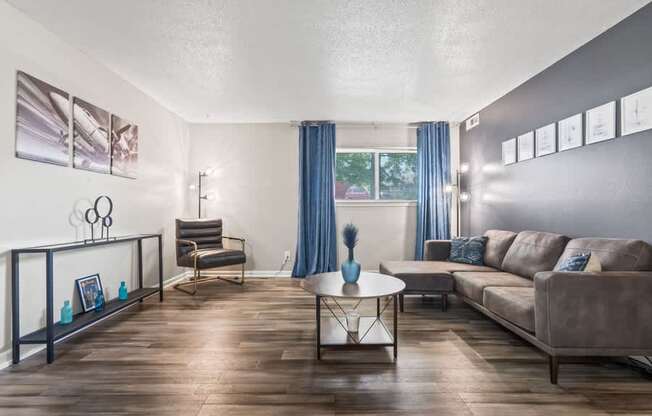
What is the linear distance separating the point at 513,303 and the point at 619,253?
75 centimetres

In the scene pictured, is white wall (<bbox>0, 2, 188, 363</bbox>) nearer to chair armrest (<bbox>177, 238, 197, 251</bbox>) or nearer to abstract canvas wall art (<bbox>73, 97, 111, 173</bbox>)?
abstract canvas wall art (<bbox>73, 97, 111, 173</bbox>)

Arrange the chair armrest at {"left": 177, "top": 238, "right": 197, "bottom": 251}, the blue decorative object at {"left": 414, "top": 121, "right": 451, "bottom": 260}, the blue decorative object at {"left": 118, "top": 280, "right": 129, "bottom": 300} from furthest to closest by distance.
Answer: the blue decorative object at {"left": 414, "top": 121, "right": 451, "bottom": 260} → the chair armrest at {"left": 177, "top": 238, "right": 197, "bottom": 251} → the blue decorative object at {"left": 118, "top": 280, "right": 129, "bottom": 300}

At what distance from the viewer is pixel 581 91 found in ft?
8.59

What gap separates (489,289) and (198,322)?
2577 mm

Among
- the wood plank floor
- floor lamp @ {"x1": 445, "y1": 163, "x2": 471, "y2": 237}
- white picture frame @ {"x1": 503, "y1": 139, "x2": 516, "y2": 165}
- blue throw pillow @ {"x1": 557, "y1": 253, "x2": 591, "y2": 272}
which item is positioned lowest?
the wood plank floor

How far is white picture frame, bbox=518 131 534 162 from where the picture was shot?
322 centimetres

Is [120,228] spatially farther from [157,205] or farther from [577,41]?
[577,41]

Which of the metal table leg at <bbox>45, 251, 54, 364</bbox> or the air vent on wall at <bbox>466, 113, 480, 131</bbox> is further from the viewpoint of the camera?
the air vent on wall at <bbox>466, 113, 480, 131</bbox>

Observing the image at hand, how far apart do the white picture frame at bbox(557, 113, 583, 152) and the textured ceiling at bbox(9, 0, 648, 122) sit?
0.60m

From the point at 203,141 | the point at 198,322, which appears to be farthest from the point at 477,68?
the point at 203,141

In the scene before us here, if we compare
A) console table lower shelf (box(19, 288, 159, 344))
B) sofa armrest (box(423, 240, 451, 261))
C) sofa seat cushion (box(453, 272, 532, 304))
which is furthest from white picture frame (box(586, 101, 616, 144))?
console table lower shelf (box(19, 288, 159, 344))

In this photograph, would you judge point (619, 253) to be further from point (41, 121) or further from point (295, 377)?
point (41, 121)

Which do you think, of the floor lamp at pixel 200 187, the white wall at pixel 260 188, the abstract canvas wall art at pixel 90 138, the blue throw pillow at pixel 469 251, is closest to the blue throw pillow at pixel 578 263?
the blue throw pillow at pixel 469 251

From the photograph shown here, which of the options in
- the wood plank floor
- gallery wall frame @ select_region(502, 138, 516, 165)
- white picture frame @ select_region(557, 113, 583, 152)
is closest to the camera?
the wood plank floor
